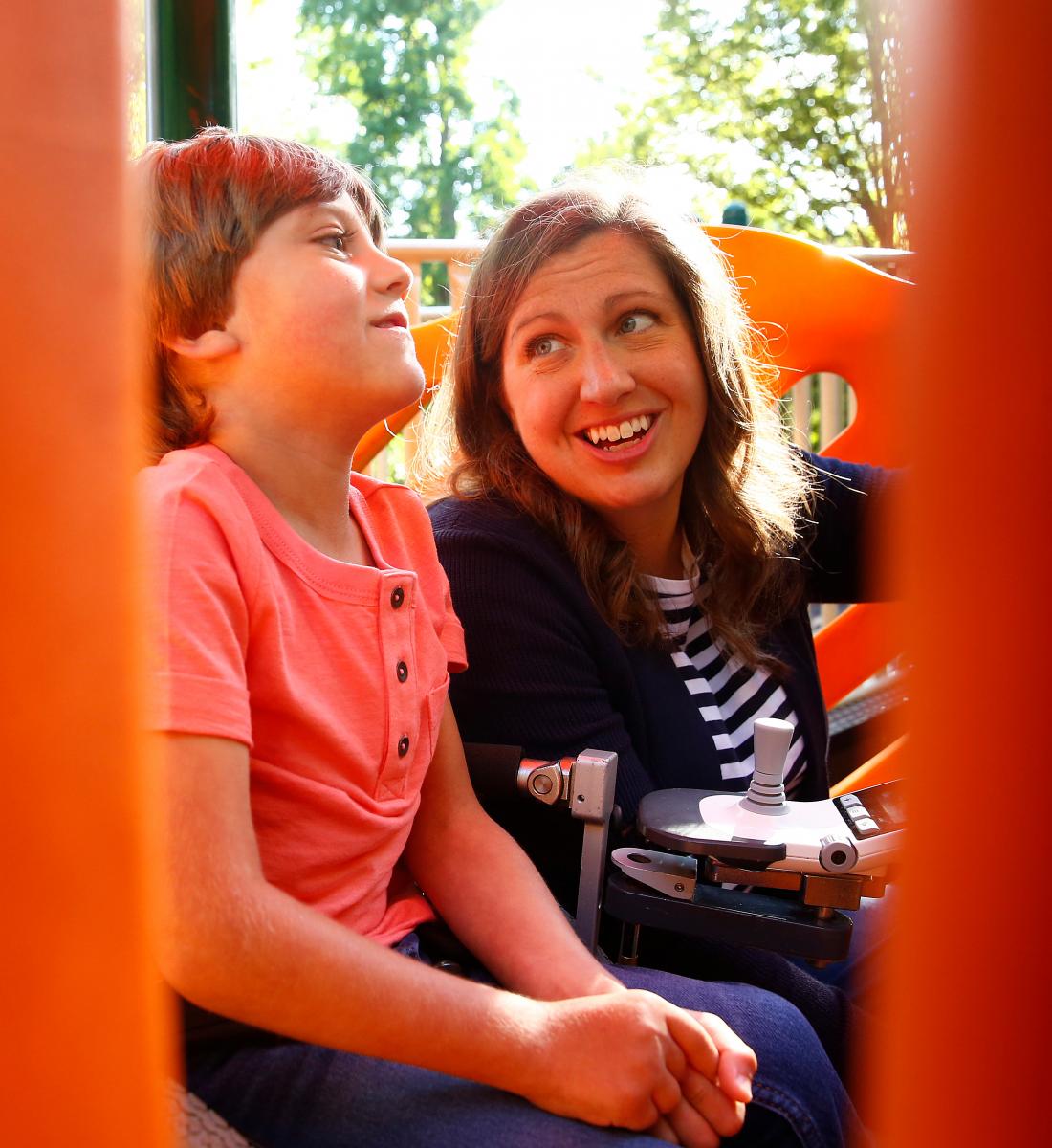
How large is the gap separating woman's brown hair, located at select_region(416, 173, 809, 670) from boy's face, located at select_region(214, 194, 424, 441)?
47 cm

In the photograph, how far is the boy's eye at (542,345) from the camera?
57.3 inches

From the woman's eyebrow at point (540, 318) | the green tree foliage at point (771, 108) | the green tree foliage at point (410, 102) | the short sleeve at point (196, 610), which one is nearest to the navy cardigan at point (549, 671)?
the woman's eyebrow at point (540, 318)

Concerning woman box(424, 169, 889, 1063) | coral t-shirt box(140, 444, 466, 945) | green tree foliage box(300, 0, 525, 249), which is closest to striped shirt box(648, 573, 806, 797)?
woman box(424, 169, 889, 1063)

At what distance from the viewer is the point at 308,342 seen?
0.98m

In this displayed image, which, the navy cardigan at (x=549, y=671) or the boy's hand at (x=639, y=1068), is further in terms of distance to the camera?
the navy cardigan at (x=549, y=671)

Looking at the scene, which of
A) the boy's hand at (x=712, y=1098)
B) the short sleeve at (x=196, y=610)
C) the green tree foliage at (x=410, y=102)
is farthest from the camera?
the green tree foliage at (x=410, y=102)

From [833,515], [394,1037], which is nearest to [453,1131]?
[394,1037]

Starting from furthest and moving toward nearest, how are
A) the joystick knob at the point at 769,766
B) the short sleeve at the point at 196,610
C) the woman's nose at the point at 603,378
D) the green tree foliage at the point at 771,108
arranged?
the green tree foliage at the point at 771,108
the woman's nose at the point at 603,378
the joystick knob at the point at 769,766
the short sleeve at the point at 196,610

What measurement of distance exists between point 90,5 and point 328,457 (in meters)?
0.67

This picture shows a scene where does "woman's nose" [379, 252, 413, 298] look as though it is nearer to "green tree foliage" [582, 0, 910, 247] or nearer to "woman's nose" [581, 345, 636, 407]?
"woman's nose" [581, 345, 636, 407]

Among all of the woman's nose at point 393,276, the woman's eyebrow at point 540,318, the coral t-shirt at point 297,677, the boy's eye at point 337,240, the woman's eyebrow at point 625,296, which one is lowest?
the coral t-shirt at point 297,677

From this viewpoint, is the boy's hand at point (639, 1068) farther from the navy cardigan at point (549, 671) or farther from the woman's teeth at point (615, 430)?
the woman's teeth at point (615, 430)

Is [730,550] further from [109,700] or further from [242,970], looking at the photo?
[109,700]

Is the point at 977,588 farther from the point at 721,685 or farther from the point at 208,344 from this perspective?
the point at 721,685
